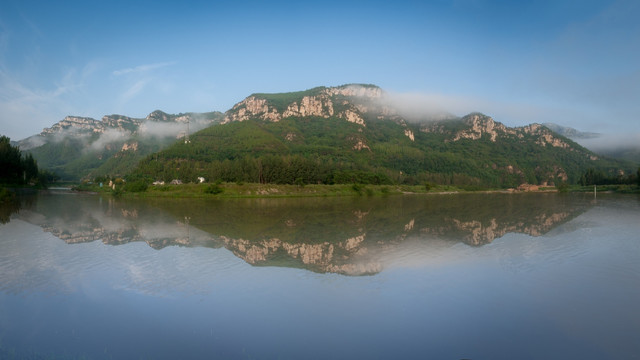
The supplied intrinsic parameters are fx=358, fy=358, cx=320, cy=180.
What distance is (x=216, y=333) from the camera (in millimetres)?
7438

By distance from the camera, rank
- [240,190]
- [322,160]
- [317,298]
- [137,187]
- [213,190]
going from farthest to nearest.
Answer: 1. [322,160]
2. [137,187]
3. [240,190]
4. [213,190]
5. [317,298]

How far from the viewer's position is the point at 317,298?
957 centimetres

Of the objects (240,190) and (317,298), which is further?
(240,190)

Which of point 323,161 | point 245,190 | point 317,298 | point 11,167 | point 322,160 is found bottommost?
point 317,298

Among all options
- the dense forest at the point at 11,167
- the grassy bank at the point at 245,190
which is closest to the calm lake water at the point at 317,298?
the grassy bank at the point at 245,190

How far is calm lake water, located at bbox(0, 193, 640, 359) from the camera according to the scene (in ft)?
22.8

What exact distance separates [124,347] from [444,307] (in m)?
7.19

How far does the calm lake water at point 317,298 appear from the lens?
6945mm

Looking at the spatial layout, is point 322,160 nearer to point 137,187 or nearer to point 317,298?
point 137,187

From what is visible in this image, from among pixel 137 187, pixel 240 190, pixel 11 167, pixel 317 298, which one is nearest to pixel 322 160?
pixel 240 190

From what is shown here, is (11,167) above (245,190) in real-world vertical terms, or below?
above

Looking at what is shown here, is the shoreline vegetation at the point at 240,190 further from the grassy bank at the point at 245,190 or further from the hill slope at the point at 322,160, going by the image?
the hill slope at the point at 322,160

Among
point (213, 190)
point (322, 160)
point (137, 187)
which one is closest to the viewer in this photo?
point (213, 190)

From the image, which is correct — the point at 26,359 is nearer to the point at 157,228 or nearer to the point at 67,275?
the point at 67,275
